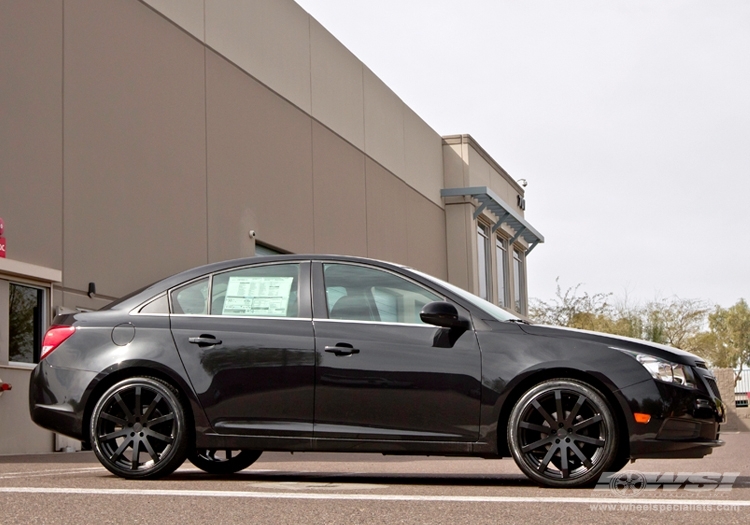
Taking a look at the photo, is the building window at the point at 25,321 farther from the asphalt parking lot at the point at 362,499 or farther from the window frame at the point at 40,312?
the asphalt parking lot at the point at 362,499

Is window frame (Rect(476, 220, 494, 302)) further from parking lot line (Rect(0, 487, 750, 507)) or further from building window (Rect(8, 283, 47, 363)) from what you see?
parking lot line (Rect(0, 487, 750, 507))

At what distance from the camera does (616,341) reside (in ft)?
22.8

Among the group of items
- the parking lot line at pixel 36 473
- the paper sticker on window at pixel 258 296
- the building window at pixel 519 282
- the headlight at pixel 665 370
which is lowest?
the parking lot line at pixel 36 473

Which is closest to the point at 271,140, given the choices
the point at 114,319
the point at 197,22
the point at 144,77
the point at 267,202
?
the point at 267,202

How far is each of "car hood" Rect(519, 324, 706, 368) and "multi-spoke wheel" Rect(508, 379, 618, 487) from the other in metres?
0.31

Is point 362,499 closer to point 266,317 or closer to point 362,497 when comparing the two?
point 362,497

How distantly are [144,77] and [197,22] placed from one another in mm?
2652

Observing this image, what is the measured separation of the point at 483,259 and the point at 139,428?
113 ft

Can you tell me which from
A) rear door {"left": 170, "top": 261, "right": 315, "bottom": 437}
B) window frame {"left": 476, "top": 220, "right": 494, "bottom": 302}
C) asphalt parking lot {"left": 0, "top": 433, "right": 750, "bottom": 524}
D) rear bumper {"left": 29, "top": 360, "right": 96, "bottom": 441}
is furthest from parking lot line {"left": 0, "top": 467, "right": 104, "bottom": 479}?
window frame {"left": 476, "top": 220, "right": 494, "bottom": 302}

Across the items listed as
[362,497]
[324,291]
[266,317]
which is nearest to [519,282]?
[324,291]

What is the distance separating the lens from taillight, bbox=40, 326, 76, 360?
7.66m

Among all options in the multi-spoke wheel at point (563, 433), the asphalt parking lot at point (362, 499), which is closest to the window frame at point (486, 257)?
the asphalt parking lot at point (362, 499)

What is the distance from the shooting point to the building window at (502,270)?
143 ft

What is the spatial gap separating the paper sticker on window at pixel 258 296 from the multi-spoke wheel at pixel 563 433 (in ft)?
5.91
